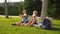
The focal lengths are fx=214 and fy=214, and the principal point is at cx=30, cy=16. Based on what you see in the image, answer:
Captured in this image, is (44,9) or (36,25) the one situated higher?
(44,9)

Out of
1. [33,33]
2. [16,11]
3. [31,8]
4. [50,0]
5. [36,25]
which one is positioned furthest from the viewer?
[16,11]

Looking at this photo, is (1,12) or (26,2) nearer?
(26,2)

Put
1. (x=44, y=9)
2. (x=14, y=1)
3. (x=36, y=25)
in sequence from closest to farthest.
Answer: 1. (x=36, y=25)
2. (x=44, y=9)
3. (x=14, y=1)

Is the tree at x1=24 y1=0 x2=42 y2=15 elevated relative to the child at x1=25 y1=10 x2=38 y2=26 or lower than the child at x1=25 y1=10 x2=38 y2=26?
elevated

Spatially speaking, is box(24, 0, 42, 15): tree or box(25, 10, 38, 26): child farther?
box(24, 0, 42, 15): tree

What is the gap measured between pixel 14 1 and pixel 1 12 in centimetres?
456

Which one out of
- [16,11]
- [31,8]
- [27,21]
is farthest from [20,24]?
[16,11]

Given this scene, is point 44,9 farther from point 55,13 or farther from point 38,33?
point 55,13

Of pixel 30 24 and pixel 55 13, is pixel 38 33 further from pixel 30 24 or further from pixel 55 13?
pixel 55 13

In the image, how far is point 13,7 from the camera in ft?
134

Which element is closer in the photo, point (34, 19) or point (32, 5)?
point (34, 19)

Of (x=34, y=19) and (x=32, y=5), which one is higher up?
(x=32, y=5)

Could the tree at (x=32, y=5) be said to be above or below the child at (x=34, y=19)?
above

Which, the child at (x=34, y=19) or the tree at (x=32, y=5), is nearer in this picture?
the child at (x=34, y=19)
